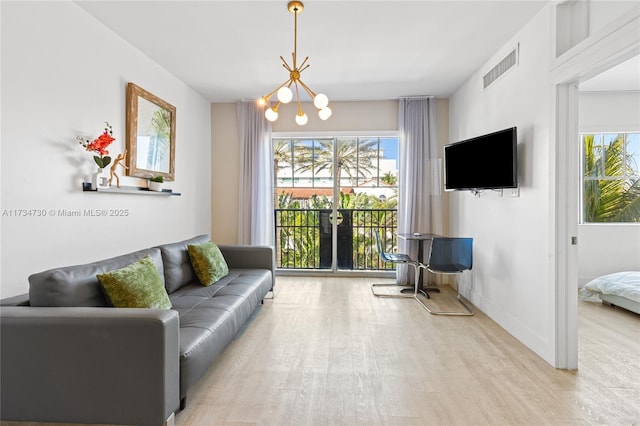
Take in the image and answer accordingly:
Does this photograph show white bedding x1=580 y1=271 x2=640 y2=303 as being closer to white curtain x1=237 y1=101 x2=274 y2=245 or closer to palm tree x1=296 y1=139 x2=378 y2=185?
palm tree x1=296 y1=139 x2=378 y2=185

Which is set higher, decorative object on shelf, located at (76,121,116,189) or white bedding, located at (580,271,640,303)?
decorative object on shelf, located at (76,121,116,189)

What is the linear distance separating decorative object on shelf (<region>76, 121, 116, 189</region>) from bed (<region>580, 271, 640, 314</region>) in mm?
5156

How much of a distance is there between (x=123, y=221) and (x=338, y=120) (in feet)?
10.4

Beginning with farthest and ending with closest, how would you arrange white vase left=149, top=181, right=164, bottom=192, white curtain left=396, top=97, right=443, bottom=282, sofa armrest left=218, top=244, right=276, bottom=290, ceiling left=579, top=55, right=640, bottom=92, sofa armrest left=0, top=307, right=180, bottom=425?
1. white curtain left=396, top=97, right=443, bottom=282
2. sofa armrest left=218, top=244, right=276, bottom=290
3. ceiling left=579, top=55, right=640, bottom=92
4. white vase left=149, top=181, right=164, bottom=192
5. sofa armrest left=0, top=307, right=180, bottom=425

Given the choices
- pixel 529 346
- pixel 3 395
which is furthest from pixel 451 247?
pixel 3 395

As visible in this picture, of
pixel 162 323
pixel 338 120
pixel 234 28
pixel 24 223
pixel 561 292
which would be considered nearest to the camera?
pixel 162 323

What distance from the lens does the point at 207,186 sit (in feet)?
16.2

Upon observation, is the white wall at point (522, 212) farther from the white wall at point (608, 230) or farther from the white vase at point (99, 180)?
the white vase at point (99, 180)

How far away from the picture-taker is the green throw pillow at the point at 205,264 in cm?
315

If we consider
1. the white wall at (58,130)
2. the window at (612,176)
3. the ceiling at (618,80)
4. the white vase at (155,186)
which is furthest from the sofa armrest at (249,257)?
the window at (612,176)

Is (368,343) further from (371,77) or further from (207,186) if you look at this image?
(207,186)

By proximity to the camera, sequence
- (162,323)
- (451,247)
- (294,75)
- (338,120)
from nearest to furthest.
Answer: (162,323)
(294,75)
(451,247)
(338,120)

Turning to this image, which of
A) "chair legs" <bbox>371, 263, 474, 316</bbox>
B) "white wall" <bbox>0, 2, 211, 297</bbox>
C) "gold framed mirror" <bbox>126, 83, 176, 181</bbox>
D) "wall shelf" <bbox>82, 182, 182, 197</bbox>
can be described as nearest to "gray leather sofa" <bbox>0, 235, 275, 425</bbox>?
"white wall" <bbox>0, 2, 211, 297</bbox>

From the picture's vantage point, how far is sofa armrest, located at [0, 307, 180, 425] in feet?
5.22
